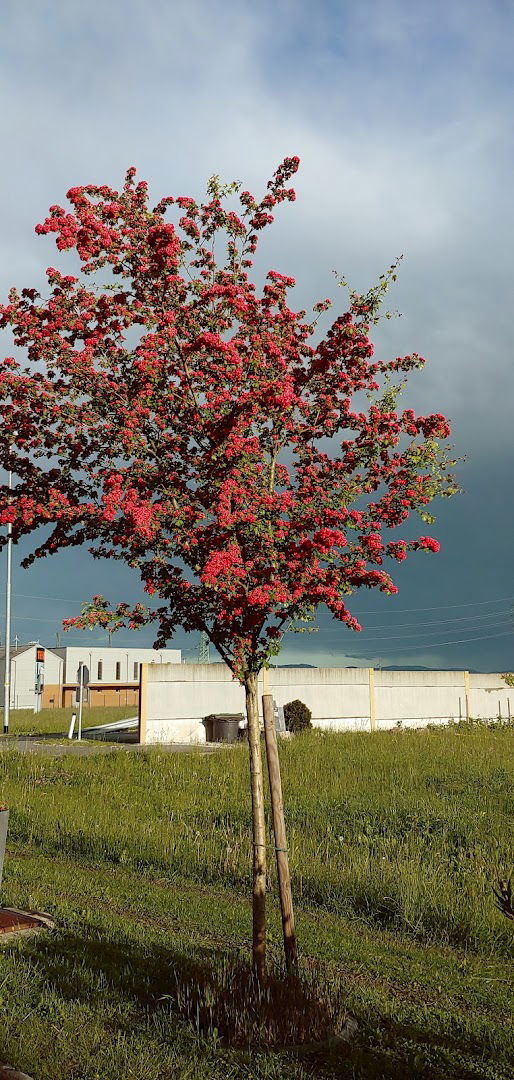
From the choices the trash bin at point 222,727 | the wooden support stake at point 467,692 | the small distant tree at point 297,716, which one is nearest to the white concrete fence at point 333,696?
the wooden support stake at point 467,692

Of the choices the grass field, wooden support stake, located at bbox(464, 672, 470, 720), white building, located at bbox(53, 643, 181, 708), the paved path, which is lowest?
the grass field

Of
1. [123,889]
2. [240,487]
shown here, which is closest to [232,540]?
[240,487]

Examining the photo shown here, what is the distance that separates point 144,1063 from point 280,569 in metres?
2.83

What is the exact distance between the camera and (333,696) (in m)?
30.3

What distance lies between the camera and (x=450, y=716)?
111 ft

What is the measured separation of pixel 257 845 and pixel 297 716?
21971 millimetres

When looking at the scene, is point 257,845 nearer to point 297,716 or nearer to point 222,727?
point 222,727

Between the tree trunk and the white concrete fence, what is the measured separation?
66.7 ft

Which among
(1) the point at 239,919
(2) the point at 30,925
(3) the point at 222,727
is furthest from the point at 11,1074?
(3) the point at 222,727

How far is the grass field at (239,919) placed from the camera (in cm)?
459

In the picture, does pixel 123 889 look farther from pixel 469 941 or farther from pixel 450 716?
pixel 450 716

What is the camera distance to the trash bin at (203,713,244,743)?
2559 centimetres

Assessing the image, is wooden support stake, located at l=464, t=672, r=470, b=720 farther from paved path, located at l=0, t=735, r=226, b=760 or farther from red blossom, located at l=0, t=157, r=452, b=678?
red blossom, located at l=0, t=157, r=452, b=678

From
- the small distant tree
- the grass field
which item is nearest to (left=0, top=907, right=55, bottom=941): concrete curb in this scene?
the grass field
